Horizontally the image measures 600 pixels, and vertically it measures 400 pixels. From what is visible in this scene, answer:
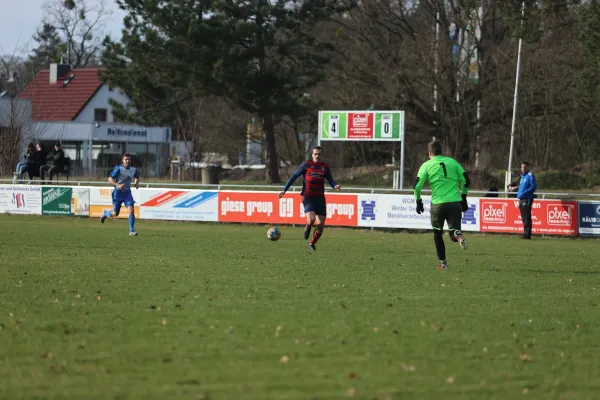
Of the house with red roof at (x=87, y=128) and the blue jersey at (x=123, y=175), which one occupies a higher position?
the house with red roof at (x=87, y=128)

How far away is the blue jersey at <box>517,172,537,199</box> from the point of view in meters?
26.3

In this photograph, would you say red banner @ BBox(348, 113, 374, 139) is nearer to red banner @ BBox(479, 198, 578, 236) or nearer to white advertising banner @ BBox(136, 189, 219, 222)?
white advertising banner @ BBox(136, 189, 219, 222)

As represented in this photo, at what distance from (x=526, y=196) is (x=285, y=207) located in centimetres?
713

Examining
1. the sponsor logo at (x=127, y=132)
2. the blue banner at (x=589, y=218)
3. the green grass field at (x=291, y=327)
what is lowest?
the green grass field at (x=291, y=327)

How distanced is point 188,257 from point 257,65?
1198 inches

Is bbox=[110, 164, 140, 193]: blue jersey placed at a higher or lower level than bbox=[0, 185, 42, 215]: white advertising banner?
higher

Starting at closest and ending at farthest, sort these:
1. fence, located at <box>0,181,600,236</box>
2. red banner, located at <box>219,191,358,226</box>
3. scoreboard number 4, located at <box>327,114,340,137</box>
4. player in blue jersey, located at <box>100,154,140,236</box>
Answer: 1. player in blue jersey, located at <box>100,154,140,236</box>
2. fence, located at <box>0,181,600,236</box>
3. red banner, located at <box>219,191,358,226</box>
4. scoreboard number 4, located at <box>327,114,340,137</box>

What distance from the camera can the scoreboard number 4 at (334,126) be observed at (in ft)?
112

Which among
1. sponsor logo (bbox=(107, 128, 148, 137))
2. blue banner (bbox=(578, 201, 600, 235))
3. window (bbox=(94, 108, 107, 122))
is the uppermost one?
window (bbox=(94, 108, 107, 122))

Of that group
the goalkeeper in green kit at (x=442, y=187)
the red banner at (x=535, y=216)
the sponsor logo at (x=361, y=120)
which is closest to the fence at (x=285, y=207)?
the red banner at (x=535, y=216)

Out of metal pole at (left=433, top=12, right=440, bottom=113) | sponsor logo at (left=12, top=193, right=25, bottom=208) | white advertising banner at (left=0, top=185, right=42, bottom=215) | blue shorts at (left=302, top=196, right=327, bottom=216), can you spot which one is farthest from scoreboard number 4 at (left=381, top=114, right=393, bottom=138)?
blue shorts at (left=302, top=196, right=327, bottom=216)

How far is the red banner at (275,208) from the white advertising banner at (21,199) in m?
6.58

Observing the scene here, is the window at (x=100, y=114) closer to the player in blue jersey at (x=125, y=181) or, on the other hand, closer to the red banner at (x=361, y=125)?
the red banner at (x=361, y=125)

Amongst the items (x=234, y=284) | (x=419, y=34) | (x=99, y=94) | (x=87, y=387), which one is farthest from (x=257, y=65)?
(x=87, y=387)
